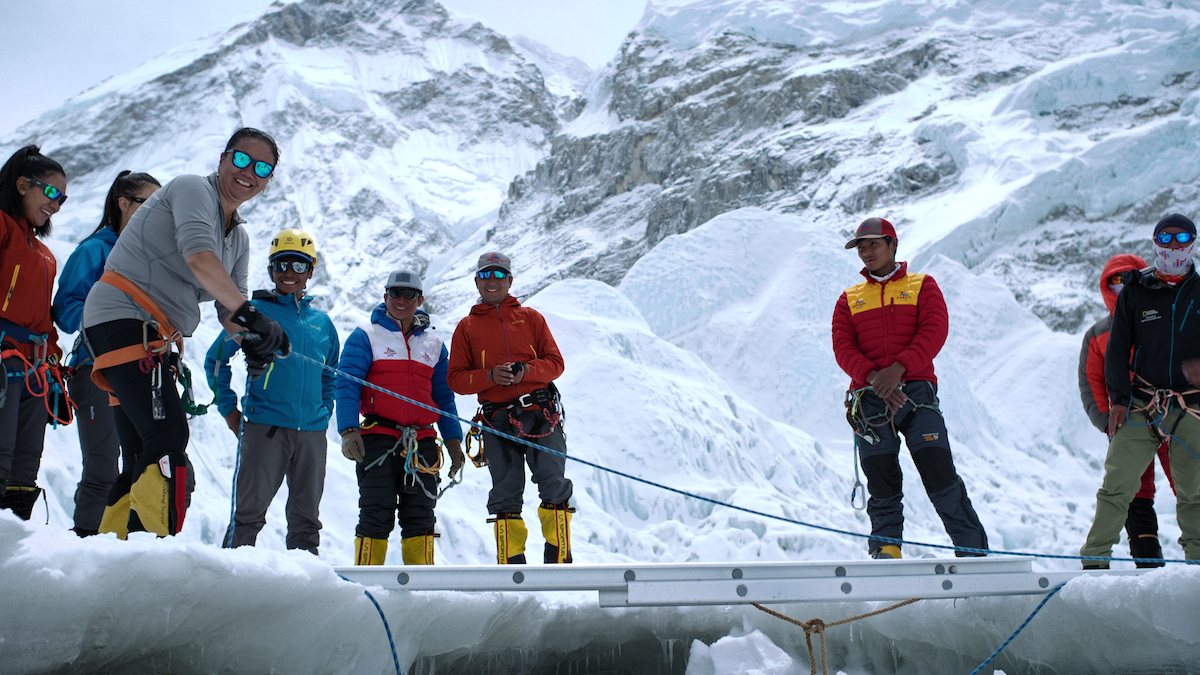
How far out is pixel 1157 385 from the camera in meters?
3.50

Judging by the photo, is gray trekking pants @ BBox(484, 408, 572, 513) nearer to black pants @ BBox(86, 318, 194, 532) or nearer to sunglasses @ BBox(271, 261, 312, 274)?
sunglasses @ BBox(271, 261, 312, 274)

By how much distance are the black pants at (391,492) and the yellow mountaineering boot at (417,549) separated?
25 millimetres

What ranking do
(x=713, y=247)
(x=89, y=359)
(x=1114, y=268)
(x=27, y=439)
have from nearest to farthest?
(x=27, y=439) → (x=89, y=359) → (x=1114, y=268) → (x=713, y=247)

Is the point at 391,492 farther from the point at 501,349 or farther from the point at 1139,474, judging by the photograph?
the point at 1139,474

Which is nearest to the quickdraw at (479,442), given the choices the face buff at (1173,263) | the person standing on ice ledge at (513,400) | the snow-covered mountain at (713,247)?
the person standing on ice ledge at (513,400)

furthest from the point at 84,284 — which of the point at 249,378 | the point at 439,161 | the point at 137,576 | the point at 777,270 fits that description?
the point at 439,161

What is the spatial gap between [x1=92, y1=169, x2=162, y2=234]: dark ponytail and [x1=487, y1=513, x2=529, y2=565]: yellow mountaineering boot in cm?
208

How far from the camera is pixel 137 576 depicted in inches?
73.2

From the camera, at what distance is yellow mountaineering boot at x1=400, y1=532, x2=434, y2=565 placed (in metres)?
3.67

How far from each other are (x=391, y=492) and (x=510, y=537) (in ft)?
2.00

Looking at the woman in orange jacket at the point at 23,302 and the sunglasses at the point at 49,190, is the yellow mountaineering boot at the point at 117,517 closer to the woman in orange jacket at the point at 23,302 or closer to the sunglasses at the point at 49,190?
the woman in orange jacket at the point at 23,302

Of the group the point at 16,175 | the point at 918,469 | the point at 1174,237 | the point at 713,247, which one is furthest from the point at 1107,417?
the point at 713,247

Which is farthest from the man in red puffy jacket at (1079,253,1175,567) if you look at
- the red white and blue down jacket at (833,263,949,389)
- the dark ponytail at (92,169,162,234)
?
the dark ponytail at (92,169,162,234)

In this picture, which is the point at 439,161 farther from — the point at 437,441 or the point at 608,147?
the point at 437,441
